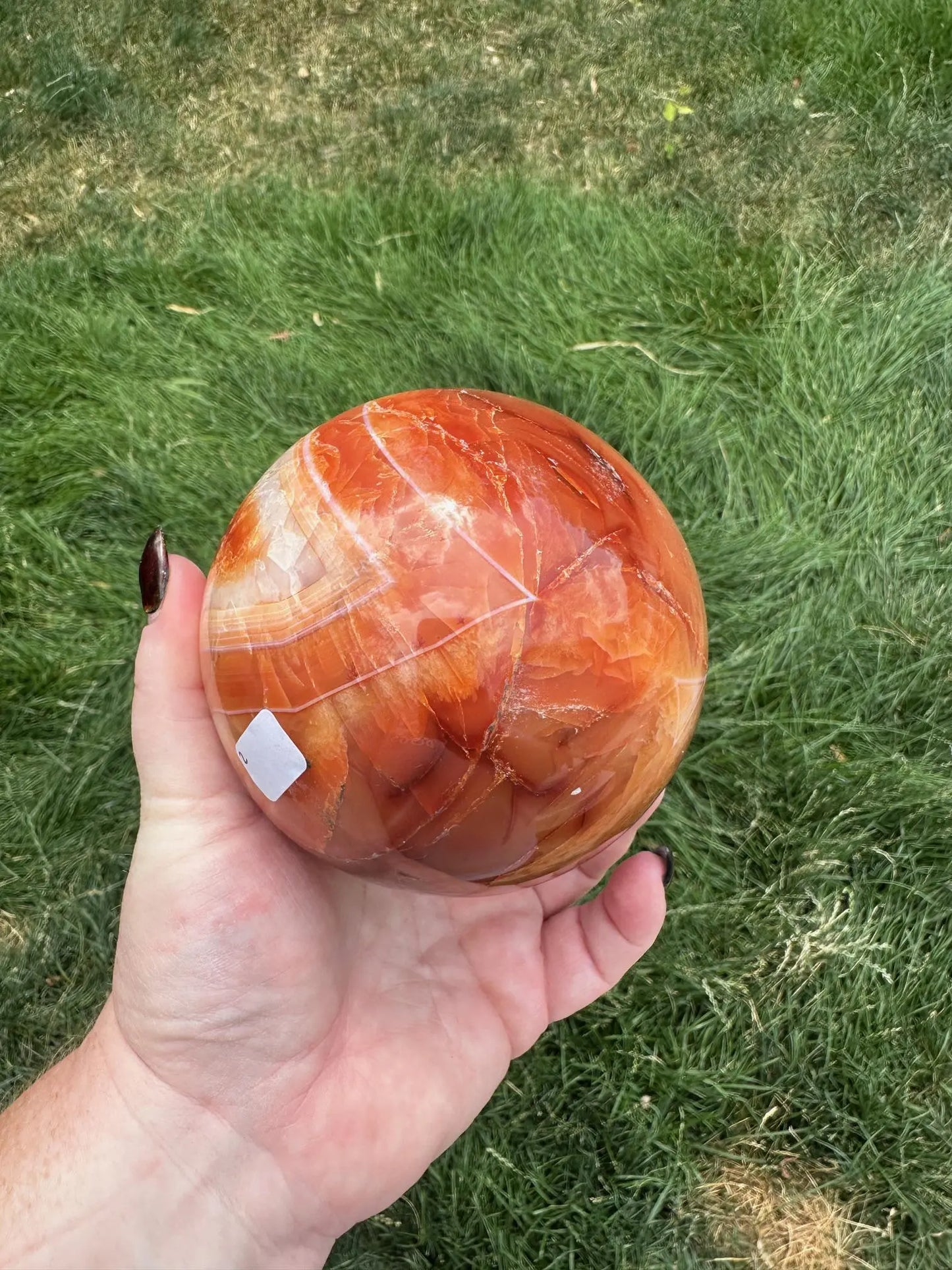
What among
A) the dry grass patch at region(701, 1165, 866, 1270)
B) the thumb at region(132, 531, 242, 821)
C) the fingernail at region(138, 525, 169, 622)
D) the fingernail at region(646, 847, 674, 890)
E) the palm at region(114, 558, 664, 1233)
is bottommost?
the dry grass patch at region(701, 1165, 866, 1270)

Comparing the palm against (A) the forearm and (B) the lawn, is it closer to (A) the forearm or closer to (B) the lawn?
(A) the forearm

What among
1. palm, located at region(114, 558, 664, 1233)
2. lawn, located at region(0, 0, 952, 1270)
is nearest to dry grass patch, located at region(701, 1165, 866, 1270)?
lawn, located at region(0, 0, 952, 1270)

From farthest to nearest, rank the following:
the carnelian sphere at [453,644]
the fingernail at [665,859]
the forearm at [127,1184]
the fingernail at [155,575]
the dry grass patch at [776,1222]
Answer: the dry grass patch at [776,1222]
the fingernail at [665,859]
the fingernail at [155,575]
the forearm at [127,1184]
the carnelian sphere at [453,644]

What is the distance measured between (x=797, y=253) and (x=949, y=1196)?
2.46m

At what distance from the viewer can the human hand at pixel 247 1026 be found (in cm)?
169

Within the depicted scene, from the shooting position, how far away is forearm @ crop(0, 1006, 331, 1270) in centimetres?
161

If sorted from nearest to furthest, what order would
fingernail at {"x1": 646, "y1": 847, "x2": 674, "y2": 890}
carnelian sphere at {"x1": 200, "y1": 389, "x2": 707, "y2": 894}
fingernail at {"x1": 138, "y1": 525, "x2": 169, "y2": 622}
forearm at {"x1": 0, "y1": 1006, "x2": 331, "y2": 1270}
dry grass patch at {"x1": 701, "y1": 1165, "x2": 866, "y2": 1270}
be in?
carnelian sphere at {"x1": 200, "y1": 389, "x2": 707, "y2": 894} < forearm at {"x1": 0, "y1": 1006, "x2": 331, "y2": 1270} < fingernail at {"x1": 138, "y1": 525, "x2": 169, "y2": 622} < fingernail at {"x1": 646, "y1": 847, "x2": 674, "y2": 890} < dry grass patch at {"x1": 701, "y1": 1165, "x2": 866, "y2": 1270}

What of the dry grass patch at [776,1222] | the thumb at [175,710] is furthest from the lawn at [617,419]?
the thumb at [175,710]

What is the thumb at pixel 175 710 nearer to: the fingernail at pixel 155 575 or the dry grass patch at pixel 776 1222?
the fingernail at pixel 155 575

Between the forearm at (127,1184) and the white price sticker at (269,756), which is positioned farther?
the forearm at (127,1184)

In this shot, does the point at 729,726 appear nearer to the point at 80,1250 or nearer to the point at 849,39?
the point at 80,1250

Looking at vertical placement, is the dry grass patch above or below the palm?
below

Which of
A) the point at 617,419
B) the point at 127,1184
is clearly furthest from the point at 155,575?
the point at 617,419

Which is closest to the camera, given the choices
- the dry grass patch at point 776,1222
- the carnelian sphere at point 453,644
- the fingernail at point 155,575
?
the carnelian sphere at point 453,644
